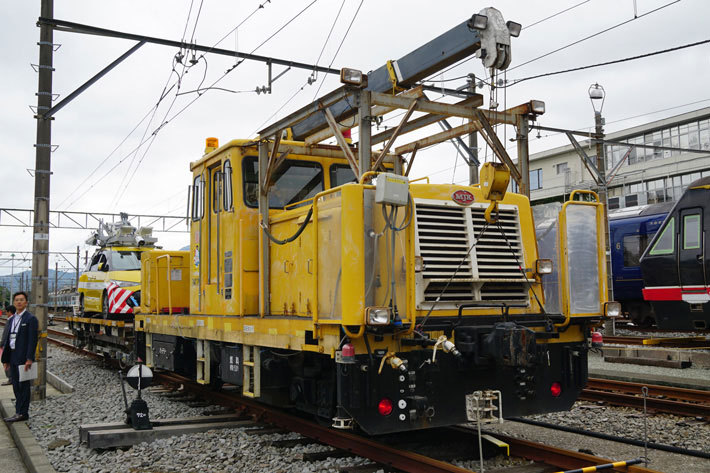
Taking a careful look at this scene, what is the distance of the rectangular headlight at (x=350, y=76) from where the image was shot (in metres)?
5.79

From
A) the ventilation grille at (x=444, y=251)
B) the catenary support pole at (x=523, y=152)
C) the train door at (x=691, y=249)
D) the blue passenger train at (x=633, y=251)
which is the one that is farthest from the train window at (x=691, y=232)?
the ventilation grille at (x=444, y=251)

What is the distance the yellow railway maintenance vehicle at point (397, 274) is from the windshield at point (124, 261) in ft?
28.1

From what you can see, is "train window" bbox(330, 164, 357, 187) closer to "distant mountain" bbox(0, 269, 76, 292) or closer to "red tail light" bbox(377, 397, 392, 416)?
"red tail light" bbox(377, 397, 392, 416)

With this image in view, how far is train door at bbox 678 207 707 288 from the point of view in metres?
13.6

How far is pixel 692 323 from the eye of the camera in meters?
13.9

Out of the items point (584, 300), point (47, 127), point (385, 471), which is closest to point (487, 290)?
point (584, 300)

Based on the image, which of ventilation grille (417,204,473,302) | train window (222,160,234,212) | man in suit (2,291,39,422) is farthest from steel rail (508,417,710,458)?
man in suit (2,291,39,422)

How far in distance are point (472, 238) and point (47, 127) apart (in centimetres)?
803

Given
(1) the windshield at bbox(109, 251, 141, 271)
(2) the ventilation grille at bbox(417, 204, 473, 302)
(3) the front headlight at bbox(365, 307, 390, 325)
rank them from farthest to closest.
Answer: (1) the windshield at bbox(109, 251, 141, 271) → (2) the ventilation grille at bbox(417, 204, 473, 302) → (3) the front headlight at bbox(365, 307, 390, 325)

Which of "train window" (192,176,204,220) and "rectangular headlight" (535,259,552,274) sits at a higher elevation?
"train window" (192,176,204,220)

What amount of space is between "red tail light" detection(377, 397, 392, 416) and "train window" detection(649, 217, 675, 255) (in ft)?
35.7

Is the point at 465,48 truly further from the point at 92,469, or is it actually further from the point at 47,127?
the point at 47,127

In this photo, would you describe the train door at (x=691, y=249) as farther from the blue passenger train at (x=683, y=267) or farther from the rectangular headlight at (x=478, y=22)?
the rectangular headlight at (x=478, y=22)

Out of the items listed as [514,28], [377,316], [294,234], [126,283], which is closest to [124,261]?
[126,283]
